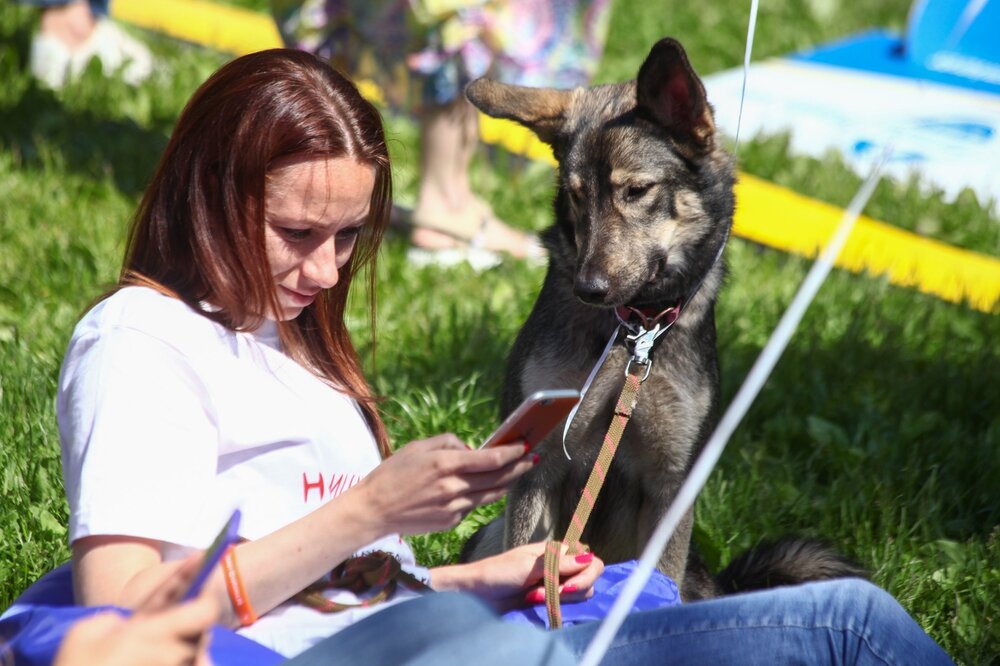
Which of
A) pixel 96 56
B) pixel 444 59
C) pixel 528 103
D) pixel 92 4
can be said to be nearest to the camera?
pixel 528 103

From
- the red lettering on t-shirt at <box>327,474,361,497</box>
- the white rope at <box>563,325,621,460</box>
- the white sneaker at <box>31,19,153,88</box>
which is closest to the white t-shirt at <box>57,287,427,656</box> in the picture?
the red lettering on t-shirt at <box>327,474,361,497</box>

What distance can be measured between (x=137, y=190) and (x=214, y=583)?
411 centimetres

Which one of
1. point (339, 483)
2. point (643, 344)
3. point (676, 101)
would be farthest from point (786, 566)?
point (339, 483)

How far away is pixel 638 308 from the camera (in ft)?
10.1

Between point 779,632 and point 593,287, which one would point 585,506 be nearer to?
point 779,632

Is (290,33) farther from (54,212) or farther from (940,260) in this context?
(940,260)

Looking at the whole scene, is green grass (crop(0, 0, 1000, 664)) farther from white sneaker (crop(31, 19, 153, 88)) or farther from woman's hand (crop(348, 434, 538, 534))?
woman's hand (crop(348, 434, 538, 534))

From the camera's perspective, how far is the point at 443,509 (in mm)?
1882

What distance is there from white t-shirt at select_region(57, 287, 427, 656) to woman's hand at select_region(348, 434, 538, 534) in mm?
284

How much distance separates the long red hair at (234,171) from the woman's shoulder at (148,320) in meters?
0.04

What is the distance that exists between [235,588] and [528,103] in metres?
1.79

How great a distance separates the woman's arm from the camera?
1.82 meters

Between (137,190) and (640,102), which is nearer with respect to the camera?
(640,102)

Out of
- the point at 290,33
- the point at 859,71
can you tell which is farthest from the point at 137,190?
the point at 859,71
